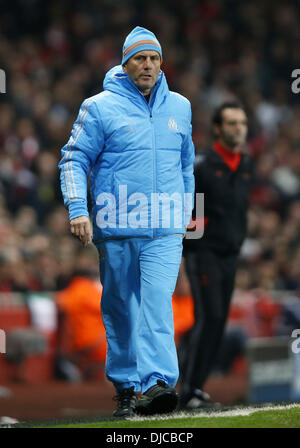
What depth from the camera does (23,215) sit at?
12.6 meters

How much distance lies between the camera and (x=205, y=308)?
25.2 feet

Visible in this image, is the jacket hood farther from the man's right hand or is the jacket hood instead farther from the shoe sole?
the shoe sole

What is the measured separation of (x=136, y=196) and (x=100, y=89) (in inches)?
392

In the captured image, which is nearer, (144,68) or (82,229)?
(82,229)

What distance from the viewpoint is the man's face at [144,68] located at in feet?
20.1

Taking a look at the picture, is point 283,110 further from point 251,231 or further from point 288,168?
point 251,231

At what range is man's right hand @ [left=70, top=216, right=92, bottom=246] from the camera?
5.85 meters

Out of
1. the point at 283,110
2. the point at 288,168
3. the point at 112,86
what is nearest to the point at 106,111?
the point at 112,86

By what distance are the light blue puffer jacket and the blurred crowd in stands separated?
222 inches

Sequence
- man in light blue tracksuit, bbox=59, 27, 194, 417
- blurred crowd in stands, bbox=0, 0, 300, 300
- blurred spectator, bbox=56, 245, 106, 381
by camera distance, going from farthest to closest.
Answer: blurred crowd in stands, bbox=0, 0, 300, 300 → blurred spectator, bbox=56, 245, 106, 381 → man in light blue tracksuit, bbox=59, 27, 194, 417

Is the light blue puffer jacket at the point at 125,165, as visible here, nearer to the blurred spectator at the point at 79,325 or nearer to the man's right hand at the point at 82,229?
the man's right hand at the point at 82,229

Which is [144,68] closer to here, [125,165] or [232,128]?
[125,165]

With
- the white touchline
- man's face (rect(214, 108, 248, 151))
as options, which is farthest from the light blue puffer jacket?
man's face (rect(214, 108, 248, 151))

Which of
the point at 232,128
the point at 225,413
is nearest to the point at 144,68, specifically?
the point at 232,128
